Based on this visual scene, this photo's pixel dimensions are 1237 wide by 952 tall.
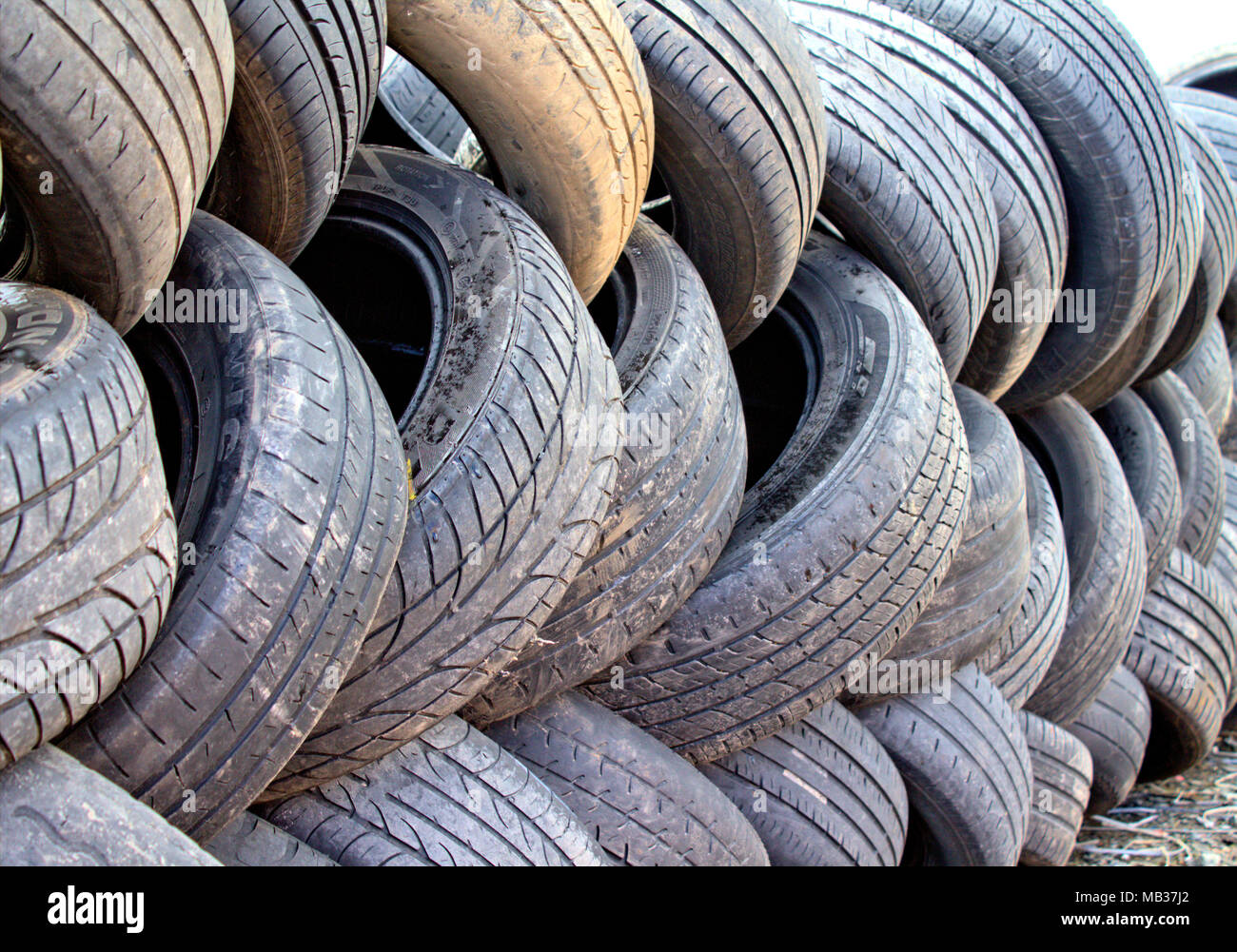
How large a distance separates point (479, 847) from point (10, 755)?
558 millimetres

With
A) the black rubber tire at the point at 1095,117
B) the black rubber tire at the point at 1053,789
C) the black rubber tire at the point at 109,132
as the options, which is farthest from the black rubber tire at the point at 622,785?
the black rubber tire at the point at 1095,117

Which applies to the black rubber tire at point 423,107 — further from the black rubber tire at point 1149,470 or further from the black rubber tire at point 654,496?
the black rubber tire at point 1149,470

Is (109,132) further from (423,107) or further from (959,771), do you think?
(959,771)

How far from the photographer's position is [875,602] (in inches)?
66.0

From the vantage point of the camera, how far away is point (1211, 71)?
3922 mm

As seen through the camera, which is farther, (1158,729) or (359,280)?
(1158,729)

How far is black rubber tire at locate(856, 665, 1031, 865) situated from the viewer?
194 cm

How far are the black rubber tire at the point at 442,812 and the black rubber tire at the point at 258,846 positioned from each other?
4 centimetres

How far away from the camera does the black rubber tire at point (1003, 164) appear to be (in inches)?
83.7

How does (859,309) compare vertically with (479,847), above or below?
above

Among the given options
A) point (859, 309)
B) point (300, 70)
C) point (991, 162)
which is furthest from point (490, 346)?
point (991, 162)

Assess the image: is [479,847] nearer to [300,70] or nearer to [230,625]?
[230,625]

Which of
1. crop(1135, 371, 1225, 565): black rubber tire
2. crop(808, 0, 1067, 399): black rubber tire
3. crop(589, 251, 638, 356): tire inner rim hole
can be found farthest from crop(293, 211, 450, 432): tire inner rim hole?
crop(1135, 371, 1225, 565): black rubber tire

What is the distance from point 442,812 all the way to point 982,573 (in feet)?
3.78
